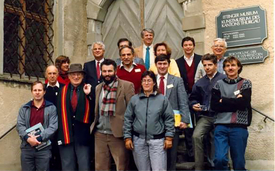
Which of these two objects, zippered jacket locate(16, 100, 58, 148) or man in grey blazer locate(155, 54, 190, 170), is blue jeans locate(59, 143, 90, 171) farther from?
man in grey blazer locate(155, 54, 190, 170)

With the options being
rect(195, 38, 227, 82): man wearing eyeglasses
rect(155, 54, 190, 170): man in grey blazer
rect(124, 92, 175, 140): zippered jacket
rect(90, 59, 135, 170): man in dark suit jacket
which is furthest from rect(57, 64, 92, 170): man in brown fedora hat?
rect(195, 38, 227, 82): man wearing eyeglasses

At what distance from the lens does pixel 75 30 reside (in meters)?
8.76

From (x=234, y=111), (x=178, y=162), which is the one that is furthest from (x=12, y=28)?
(x=234, y=111)

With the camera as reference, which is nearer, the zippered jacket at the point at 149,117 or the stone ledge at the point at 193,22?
the zippered jacket at the point at 149,117

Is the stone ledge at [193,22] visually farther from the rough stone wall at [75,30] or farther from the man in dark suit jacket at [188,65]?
the rough stone wall at [75,30]

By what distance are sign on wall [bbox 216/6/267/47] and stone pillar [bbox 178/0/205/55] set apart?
33 cm

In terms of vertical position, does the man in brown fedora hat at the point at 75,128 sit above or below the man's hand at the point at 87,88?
below

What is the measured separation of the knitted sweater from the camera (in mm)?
5465

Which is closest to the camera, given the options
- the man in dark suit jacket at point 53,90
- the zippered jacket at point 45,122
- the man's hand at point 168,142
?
the man's hand at point 168,142

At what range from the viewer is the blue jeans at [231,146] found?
543cm

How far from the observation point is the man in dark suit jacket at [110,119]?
5855mm

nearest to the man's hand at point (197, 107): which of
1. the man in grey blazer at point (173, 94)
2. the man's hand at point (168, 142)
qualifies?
the man in grey blazer at point (173, 94)

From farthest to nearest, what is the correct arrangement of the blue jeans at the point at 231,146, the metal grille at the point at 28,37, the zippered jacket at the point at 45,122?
the metal grille at the point at 28,37 < the zippered jacket at the point at 45,122 < the blue jeans at the point at 231,146

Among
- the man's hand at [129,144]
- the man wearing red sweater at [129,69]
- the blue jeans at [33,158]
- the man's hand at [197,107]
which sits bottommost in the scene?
the blue jeans at [33,158]
